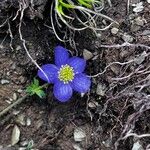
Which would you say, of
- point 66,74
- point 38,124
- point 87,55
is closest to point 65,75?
point 66,74

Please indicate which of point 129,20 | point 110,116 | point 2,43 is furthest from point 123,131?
point 2,43

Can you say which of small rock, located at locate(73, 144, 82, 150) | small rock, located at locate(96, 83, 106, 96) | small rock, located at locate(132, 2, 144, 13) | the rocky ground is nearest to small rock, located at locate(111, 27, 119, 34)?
the rocky ground

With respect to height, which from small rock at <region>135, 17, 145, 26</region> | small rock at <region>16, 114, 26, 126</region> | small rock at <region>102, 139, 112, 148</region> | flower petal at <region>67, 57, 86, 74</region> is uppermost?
small rock at <region>135, 17, 145, 26</region>

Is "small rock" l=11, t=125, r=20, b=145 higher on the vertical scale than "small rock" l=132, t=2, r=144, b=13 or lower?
lower

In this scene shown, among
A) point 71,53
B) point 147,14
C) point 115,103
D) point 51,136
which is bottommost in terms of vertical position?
point 51,136

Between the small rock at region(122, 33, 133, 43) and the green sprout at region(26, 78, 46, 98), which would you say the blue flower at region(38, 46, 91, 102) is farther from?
the small rock at region(122, 33, 133, 43)

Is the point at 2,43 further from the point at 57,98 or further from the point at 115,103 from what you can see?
the point at 115,103

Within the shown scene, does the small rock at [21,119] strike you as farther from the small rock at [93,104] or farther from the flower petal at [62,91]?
the small rock at [93,104]

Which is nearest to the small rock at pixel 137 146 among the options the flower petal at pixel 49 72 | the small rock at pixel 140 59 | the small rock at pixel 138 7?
the small rock at pixel 140 59
